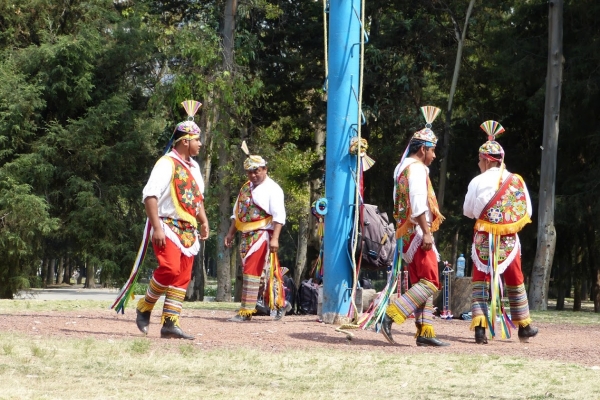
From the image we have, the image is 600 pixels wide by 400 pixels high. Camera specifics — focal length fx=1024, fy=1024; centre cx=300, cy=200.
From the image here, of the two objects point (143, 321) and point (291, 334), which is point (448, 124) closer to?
point (291, 334)

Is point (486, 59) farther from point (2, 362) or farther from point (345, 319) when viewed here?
point (2, 362)

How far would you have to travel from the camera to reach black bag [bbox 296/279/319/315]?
531 inches

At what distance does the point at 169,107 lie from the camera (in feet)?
85.1

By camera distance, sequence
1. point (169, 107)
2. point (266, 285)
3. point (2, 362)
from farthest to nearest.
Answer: point (169, 107) → point (266, 285) → point (2, 362)

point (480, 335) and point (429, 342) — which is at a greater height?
point (480, 335)

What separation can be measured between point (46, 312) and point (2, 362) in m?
5.60

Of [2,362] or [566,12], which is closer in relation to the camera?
[2,362]

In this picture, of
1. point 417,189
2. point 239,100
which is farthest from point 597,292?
point 417,189

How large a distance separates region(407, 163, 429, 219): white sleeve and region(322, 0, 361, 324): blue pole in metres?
1.87

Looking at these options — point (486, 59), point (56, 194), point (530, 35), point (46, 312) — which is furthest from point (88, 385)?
point (486, 59)

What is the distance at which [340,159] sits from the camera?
1152cm

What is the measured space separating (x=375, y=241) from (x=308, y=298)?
1.99 meters

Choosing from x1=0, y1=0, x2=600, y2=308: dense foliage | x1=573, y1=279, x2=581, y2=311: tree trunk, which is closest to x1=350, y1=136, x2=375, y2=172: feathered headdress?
x1=0, y1=0, x2=600, y2=308: dense foliage

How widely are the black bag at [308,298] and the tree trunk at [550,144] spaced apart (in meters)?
10.4
